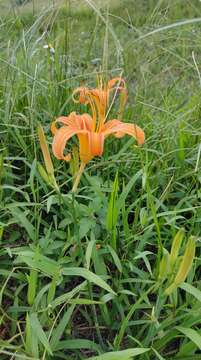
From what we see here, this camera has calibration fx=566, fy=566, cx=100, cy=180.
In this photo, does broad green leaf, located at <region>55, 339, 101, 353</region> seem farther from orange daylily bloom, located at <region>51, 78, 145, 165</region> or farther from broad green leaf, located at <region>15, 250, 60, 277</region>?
orange daylily bloom, located at <region>51, 78, 145, 165</region>

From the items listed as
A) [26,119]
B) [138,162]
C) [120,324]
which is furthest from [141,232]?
[26,119]

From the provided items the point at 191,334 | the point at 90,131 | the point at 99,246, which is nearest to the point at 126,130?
the point at 90,131

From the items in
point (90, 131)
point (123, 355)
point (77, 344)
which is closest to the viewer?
point (123, 355)

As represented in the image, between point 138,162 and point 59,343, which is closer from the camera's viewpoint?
point 59,343

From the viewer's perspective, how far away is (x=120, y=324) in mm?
1102

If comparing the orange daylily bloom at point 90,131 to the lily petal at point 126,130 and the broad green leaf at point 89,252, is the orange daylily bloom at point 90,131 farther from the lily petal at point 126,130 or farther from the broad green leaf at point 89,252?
the broad green leaf at point 89,252

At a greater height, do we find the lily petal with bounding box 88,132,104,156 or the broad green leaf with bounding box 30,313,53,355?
the lily petal with bounding box 88,132,104,156

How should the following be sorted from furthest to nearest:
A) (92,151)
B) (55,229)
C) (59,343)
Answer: (55,229) → (92,151) → (59,343)

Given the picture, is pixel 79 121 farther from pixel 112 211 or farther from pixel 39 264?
pixel 39 264

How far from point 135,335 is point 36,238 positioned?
0.90ft

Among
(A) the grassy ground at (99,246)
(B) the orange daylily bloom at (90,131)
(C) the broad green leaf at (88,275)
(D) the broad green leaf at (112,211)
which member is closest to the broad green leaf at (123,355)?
(A) the grassy ground at (99,246)

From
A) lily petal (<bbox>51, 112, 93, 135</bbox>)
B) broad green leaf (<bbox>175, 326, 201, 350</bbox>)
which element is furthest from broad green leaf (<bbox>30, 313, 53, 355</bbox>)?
lily petal (<bbox>51, 112, 93, 135</bbox>)

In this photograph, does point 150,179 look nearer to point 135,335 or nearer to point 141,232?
point 141,232

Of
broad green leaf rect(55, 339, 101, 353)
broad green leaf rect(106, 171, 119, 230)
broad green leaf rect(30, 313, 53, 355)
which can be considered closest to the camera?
broad green leaf rect(30, 313, 53, 355)
